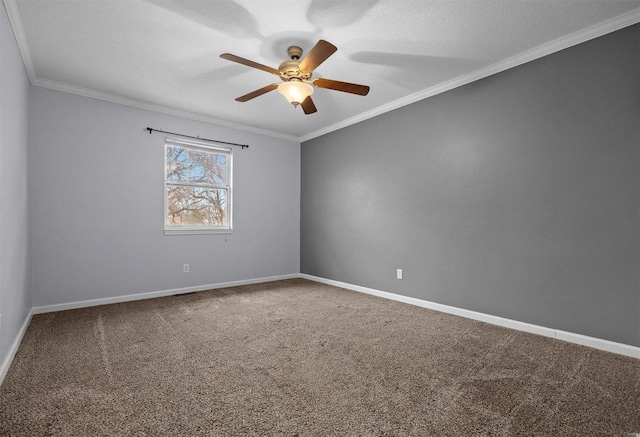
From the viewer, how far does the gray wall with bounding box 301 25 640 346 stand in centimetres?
241

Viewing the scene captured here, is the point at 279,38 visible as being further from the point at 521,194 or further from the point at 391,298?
the point at 391,298

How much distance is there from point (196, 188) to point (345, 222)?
2257 mm

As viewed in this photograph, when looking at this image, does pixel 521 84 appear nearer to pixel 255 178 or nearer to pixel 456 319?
pixel 456 319

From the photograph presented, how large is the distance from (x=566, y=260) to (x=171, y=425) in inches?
122

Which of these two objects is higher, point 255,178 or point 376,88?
point 376,88

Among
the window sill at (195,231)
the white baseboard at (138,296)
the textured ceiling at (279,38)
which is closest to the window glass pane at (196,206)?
the window sill at (195,231)

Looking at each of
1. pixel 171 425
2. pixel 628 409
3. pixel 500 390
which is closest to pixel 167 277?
pixel 171 425

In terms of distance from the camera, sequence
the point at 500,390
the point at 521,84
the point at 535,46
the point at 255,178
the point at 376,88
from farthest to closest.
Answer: the point at 255,178
the point at 376,88
the point at 521,84
the point at 535,46
the point at 500,390

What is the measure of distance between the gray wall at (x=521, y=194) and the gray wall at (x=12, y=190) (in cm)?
362

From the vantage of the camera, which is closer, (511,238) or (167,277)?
(511,238)

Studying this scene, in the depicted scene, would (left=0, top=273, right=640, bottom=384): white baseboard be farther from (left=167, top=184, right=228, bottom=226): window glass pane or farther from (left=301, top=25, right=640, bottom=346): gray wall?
(left=167, top=184, right=228, bottom=226): window glass pane

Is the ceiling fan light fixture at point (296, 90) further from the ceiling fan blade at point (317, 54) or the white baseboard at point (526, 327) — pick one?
the white baseboard at point (526, 327)

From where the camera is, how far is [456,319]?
3.23m

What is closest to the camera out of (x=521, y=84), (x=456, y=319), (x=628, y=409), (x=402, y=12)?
(x=628, y=409)
